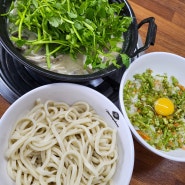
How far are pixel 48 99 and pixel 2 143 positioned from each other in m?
0.24

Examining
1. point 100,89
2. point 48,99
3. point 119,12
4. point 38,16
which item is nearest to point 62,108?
point 48,99

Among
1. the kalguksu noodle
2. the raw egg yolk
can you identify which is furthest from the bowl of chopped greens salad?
the kalguksu noodle

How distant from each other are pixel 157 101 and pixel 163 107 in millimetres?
39

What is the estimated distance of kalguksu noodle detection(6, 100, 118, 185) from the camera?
1.06 meters

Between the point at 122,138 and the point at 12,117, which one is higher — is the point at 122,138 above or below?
below

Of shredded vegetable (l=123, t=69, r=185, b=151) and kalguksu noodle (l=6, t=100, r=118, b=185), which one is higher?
kalguksu noodle (l=6, t=100, r=118, b=185)

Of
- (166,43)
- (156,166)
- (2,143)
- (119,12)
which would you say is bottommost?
(156,166)

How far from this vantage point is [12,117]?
107 cm

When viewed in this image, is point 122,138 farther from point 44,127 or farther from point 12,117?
point 12,117

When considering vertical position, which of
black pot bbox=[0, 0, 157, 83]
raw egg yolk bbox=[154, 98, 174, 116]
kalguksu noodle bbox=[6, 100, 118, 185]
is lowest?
raw egg yolk bbox=[154, 98, 174, 116]

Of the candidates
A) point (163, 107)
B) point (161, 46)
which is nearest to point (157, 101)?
point (163, 107)

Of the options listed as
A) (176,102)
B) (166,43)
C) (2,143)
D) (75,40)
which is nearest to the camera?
(2,143)

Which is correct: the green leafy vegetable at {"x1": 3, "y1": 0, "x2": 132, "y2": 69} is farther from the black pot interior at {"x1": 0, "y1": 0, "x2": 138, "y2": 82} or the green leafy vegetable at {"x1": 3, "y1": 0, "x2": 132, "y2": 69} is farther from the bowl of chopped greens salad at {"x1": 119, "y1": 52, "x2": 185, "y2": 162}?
the bowl of chopped greens salad at {"x1": 119, "y1": 52, "x2": 185, "y2": 162}

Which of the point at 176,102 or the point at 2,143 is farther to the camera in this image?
the point at 176,102
